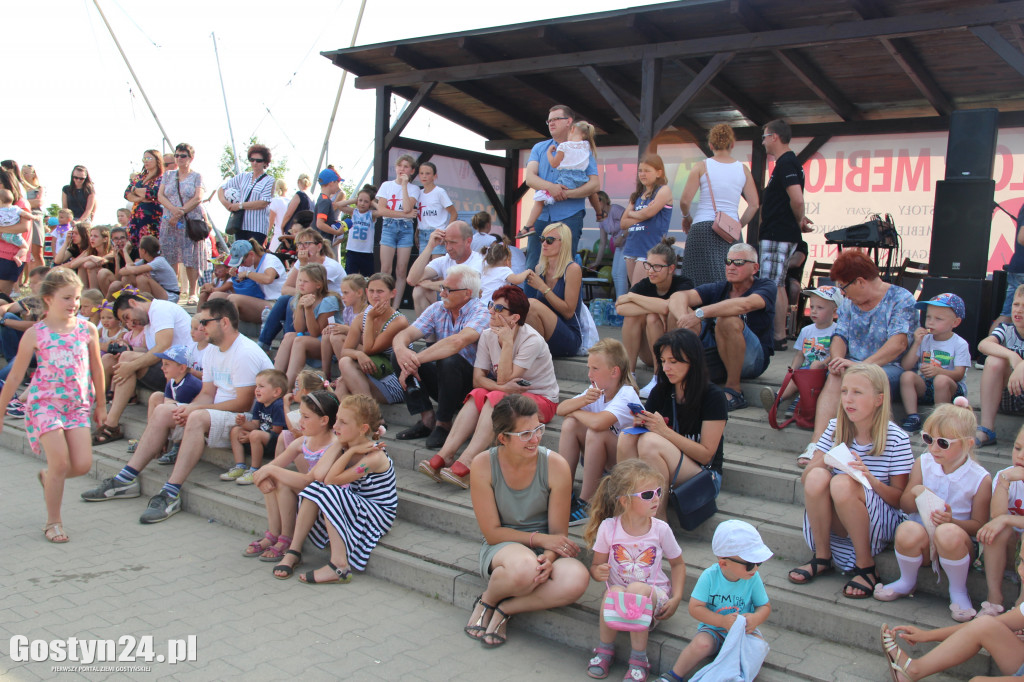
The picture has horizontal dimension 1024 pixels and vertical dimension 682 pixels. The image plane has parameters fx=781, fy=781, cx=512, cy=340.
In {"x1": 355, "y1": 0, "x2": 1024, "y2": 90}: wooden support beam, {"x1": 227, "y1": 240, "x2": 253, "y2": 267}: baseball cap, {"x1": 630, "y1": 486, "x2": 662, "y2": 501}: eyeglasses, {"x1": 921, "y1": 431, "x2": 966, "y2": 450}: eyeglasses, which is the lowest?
{"x1": 630, "y1": 486, "x2": 662, "y2": 501}: eyeglasses

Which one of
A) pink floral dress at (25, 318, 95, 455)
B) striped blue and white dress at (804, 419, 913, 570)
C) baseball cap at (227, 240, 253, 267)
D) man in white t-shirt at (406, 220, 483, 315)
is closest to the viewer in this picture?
striped blue and white dress at (804, 419, 913, 570)

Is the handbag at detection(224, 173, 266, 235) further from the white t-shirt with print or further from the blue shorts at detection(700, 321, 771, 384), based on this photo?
the blue shorts at detection(700, 321, 771, 384)

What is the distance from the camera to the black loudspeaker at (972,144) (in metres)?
5.67

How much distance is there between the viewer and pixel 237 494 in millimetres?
5324

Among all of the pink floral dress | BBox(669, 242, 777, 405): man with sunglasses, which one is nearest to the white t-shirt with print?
the pink floral dress

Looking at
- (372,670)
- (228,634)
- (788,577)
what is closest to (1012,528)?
(788,577)

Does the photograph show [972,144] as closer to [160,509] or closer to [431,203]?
[431,203]

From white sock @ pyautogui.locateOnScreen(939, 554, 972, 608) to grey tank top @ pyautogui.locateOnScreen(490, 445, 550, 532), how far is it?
1.73 m

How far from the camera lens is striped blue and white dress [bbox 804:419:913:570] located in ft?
11.4

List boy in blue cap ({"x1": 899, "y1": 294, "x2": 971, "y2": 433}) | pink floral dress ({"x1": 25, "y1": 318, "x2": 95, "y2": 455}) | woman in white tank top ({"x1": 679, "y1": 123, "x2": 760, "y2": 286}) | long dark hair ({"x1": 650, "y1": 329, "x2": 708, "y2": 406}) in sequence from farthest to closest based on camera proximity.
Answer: woman in white tank top ({"x1": 679, "y1": 123, "x2": 760, "y2": 286})
pink floral dress ({"x1": 25, "y1": 318, "x2": 95, "y2": 455})
boy in blue cap ({"x1": 899, "y1": 294, "x2": 971, "y2": 433})
long dark hair ({"x1": 650, "y1": 329, "x2": 708, "y2": 406})

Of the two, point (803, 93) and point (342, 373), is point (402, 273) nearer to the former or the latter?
point (342, 373)

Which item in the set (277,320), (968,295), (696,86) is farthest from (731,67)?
(277,320)

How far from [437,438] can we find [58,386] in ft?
7.83

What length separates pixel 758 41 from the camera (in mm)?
7039
